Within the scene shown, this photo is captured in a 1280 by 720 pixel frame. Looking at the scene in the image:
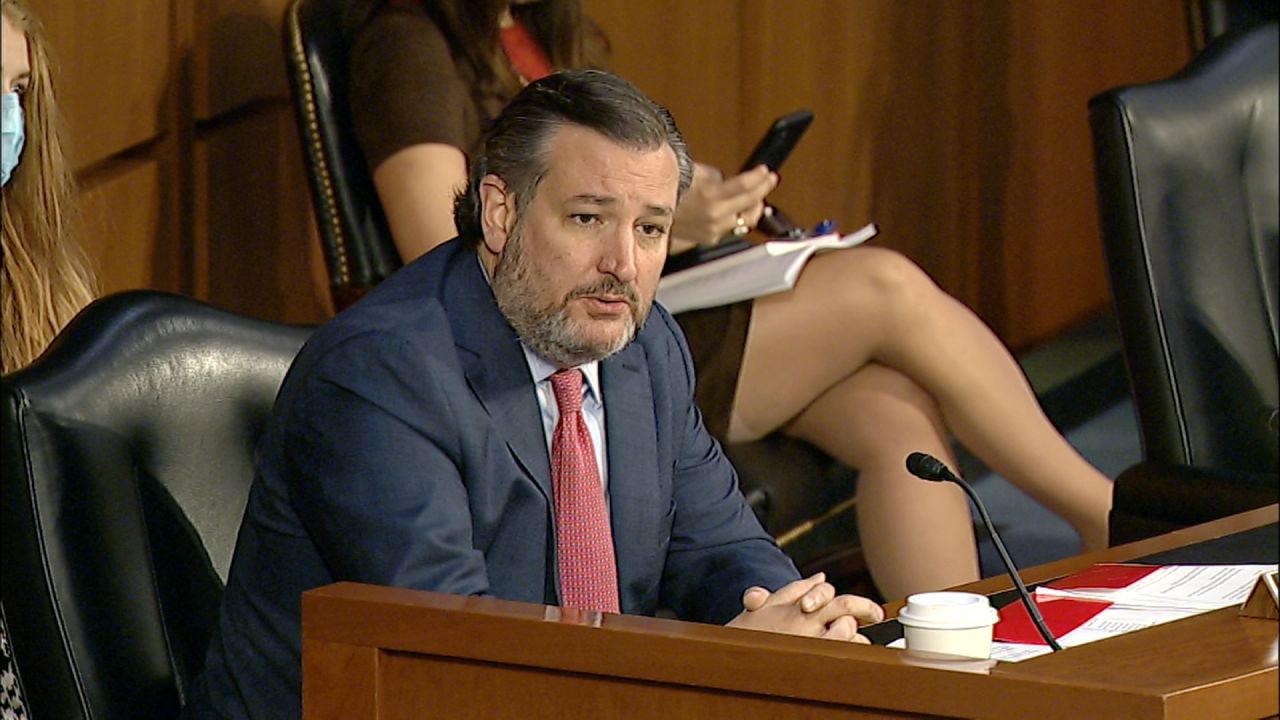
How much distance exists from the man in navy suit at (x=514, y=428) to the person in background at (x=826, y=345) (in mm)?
876

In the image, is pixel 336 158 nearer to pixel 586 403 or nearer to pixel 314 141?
pixel 314 141

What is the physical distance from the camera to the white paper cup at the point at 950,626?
1371mm

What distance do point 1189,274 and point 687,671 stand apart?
1553mm

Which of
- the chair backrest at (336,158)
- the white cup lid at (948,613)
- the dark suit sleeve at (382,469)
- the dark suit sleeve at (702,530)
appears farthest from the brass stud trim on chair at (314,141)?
the white cup lid at (948,613)

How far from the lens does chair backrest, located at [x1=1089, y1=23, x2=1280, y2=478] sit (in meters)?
2.64

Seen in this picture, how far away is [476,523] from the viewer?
6.08 ft

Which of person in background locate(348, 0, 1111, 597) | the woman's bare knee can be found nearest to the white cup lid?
person in background locate(348, 0, 1111, 597)

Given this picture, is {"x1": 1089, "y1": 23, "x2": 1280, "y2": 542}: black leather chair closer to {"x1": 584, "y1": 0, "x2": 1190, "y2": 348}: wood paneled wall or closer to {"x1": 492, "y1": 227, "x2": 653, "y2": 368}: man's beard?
{"x1": 492, "y1": 227, "x2": 653, "y2": 368}: man's beard

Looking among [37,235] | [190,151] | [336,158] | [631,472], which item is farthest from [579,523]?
[190,151]

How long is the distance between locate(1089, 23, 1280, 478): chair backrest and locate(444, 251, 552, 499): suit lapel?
3.42ft

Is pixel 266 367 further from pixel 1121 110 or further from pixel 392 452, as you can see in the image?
pixel 1121 110

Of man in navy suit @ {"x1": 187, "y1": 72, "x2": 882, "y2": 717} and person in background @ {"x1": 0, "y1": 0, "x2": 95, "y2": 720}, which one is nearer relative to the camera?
man in navy suit @ {"x1": 187, "y1": 72, "x2": 882, "y2": 717}

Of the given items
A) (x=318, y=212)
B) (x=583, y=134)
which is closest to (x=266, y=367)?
(x=583, y=134)

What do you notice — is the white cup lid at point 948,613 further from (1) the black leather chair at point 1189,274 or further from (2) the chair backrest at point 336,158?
(2) the chair backrest at point 336,158
